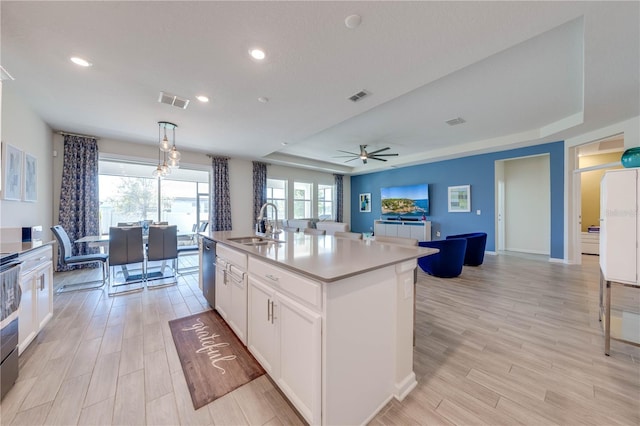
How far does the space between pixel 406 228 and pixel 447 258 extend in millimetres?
3738

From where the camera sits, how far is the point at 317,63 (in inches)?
92.1

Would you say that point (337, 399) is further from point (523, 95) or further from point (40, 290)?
point (523, 95)

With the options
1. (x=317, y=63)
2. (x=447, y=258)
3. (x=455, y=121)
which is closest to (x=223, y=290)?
(x=317, y=63)

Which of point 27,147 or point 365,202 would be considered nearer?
point 27,147

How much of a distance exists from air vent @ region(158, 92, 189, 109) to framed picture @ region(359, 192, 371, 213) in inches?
285

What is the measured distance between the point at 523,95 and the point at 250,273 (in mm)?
4443

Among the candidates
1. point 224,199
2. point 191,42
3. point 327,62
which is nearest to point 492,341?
point 327,62

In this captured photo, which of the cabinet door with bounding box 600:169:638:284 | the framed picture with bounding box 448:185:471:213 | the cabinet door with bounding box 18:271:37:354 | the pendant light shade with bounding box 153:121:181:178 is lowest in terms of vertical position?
the cabinet door with bounding box 18:271:37:354

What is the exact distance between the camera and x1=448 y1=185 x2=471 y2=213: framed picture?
6465 mm

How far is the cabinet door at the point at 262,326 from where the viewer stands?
5.05ft

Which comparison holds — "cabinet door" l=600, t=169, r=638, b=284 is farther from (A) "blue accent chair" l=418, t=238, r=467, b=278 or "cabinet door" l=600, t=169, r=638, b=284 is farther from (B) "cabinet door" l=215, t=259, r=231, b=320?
(B) "cabinet door" l=215, t=259, r=231, b=320

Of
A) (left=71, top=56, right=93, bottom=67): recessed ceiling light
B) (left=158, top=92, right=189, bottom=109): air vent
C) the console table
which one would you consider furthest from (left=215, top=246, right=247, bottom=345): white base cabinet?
the console table

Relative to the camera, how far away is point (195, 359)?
1.88 metres

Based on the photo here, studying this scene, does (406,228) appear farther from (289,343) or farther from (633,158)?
(289,343)
